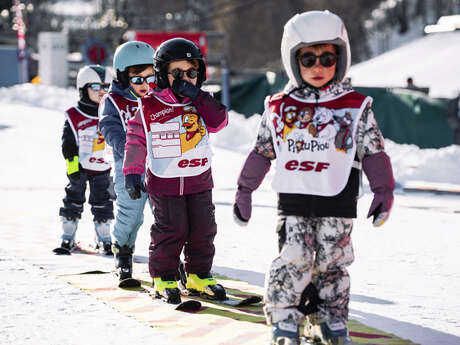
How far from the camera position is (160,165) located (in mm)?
5641

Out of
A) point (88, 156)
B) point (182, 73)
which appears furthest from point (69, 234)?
point (182, 73)

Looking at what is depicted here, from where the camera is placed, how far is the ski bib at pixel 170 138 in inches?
222

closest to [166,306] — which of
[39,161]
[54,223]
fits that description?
[54,223]

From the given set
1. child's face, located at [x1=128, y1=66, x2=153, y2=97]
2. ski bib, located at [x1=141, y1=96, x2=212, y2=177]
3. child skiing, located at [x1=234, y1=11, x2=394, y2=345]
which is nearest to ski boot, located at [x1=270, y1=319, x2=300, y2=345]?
child skiing, located at [x1=234, y1=11, x2=394, y2=345]

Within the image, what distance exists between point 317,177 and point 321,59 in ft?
1.93

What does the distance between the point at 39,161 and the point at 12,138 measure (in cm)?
252

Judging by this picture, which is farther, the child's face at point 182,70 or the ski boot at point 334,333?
the child's face at point 182,70

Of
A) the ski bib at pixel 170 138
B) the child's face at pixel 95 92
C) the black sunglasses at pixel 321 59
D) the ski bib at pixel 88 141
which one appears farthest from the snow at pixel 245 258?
the black sunglasses at pixel 321 59

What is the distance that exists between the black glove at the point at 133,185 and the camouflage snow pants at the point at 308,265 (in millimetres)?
1300

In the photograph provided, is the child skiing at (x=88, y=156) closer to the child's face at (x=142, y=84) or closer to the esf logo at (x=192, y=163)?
the child's face at (x=142, y=84)

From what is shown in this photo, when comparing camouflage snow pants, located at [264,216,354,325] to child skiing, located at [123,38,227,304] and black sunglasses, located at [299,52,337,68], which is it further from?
child skiing, located at [123,38,227,304]

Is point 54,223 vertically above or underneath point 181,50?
underneath

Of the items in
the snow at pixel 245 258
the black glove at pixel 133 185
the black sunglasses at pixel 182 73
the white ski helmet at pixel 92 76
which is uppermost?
the black sunglasses at pixel 182 73

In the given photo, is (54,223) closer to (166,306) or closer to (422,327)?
(166,306)
